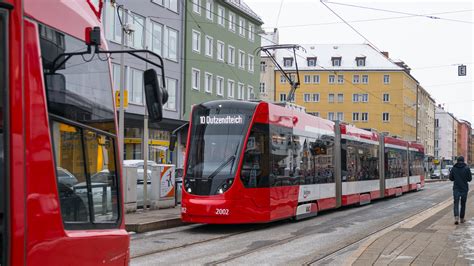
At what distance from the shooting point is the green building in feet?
130

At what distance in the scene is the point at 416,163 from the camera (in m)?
36.7

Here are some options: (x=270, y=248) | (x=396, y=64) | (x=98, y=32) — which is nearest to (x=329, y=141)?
(x=270, y=248)

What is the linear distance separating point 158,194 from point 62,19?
15371 mm

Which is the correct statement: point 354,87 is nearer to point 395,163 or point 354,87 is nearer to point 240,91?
point 240,91

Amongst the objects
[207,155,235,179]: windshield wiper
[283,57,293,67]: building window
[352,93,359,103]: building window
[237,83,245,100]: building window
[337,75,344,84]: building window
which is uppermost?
[283,57,293,67]: building window

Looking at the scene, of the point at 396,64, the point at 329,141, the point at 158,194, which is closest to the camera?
the point at 158,194

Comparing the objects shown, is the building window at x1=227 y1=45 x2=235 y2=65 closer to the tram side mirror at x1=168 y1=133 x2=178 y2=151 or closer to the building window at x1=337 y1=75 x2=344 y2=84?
the tram side mirror at x1=168 y1=133 x2=178 y2=151

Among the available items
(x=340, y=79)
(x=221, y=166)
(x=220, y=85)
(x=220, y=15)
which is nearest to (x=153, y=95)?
(x=221, y=166)

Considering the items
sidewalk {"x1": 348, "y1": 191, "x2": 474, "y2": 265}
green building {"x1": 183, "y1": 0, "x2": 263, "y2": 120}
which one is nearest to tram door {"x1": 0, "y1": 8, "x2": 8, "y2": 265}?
sidewalk {"x1": 348, "y1": 191, "x2": 474, "y2": 265}

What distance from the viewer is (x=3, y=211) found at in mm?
2814

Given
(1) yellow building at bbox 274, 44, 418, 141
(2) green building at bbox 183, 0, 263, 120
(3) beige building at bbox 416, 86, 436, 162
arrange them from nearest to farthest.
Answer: (2) green building at bbox 183, 0, 263, 120, (1) yellow building at bbox 274, 44, 418, 141, (3) beige building at bbox 416, 86, 436, 162

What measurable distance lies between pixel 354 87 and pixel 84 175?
8642cm

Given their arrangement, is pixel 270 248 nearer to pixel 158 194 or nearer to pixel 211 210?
pixel 211 210

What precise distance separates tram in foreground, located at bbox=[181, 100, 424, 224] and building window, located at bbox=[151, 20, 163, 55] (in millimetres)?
17405
